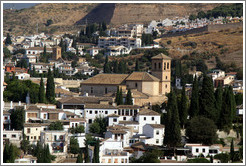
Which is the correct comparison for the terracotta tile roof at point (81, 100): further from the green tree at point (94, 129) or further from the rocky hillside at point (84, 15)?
the rocky hillside at point (84, 15)

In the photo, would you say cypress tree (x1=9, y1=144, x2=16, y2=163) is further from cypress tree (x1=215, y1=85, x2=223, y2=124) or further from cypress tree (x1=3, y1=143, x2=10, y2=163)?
cypress tree (x1=215, y1=85, x2=223, y2=124)

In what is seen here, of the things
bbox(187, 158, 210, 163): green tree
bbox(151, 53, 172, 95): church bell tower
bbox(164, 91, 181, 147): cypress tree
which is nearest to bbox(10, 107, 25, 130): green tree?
Result: bbox(164, 91, 181, 147): cypress tree

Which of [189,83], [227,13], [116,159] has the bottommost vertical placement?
[116,159]

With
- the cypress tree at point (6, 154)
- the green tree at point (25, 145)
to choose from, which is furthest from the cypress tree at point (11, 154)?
the green tree at point (25, 145)

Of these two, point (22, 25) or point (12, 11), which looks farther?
point (12, 11)

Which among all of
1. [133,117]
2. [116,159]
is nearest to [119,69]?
[133,117]

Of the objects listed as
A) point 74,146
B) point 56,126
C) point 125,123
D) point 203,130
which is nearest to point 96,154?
point 74,146

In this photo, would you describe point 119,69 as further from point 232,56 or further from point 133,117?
point 133,117
